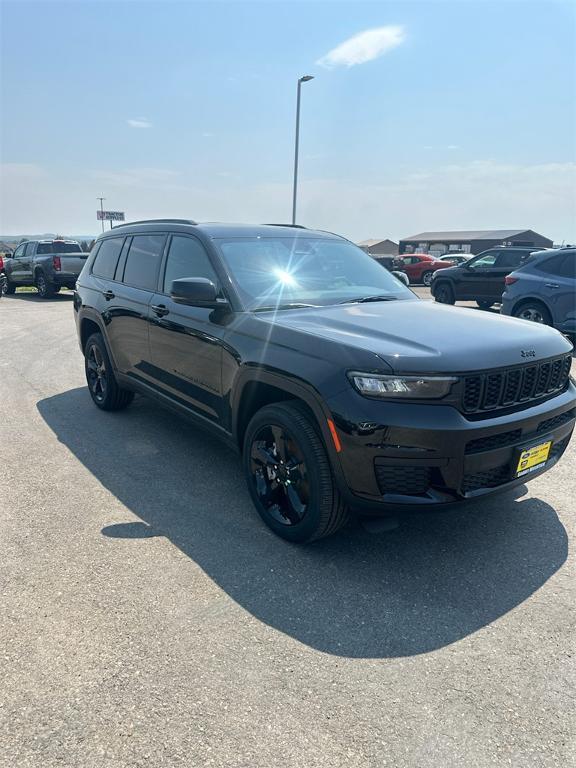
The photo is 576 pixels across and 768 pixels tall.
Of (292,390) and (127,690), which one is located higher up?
(292,390)

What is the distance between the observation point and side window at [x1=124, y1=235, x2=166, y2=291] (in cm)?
466

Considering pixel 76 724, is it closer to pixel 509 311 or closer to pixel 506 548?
pixel 506 548

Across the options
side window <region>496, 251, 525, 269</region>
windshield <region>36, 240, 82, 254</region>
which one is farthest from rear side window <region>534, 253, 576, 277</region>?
windshield <region>36, 240, 82, 254</region>

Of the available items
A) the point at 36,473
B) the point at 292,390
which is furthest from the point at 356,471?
the point at 36,473

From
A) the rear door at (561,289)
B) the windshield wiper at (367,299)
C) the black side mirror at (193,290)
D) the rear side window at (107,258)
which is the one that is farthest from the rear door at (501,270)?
the black side mirror at (193,290)

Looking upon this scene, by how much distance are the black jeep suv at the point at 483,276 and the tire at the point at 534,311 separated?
189 inches

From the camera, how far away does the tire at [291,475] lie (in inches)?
115

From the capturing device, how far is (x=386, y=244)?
103 meters

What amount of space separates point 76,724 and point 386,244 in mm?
105946

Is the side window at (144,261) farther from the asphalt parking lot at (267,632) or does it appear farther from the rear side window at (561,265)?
the rear side window at (561,265)

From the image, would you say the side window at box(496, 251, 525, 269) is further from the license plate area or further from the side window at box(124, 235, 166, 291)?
the license plate area

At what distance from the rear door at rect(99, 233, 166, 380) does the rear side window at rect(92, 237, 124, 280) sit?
0.37 feet

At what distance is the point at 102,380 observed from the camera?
5.87 meters

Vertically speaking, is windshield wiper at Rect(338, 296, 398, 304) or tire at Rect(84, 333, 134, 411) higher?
windshield wiper at Rect(338, 296, 398, 304)
